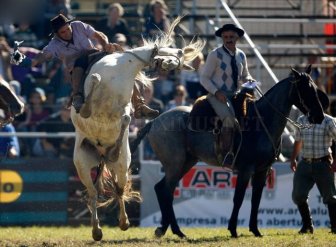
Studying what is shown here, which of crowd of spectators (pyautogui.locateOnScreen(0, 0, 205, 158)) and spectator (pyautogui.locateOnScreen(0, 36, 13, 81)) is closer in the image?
crowd of spectators (pyautogui.locateOnScreen(0, 0, 205, 158))

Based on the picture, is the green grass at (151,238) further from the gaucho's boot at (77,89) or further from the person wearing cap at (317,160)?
the gaucho's boot at (77,89)

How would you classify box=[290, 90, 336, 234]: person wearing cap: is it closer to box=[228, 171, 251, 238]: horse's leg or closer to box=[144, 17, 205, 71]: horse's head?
box=[228, 171, 251, 238]: horse's leg

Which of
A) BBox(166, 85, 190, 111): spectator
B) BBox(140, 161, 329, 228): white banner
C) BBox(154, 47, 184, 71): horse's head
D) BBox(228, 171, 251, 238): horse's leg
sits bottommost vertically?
BBox(140, 161, 329, 228): white banner

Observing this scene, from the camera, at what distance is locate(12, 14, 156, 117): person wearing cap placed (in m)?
12.4

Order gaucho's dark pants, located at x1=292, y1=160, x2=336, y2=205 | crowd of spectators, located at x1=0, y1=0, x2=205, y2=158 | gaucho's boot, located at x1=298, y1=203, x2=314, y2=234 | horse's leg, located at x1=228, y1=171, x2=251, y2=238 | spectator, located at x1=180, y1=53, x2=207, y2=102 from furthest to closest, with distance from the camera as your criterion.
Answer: spectator, located at x1=180, y1=53, x2=207, y2=102 < crowd of spectators, located at x1=0, y1=0, x2=205, y2=158 < gaucho's boot, located at x1=298, y1=203, x2=314, y2=234 < gaucho's dark pants, located at x1=292, y1=160, x2=336, y2=205 < horse's leg, located at x1=228, y1=171, x2=251, y2=238

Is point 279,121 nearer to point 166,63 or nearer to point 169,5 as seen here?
point 166,63

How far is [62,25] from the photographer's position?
12523 mm

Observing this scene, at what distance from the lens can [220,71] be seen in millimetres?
Result: 13906

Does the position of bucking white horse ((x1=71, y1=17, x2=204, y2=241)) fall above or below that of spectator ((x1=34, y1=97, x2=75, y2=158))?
above

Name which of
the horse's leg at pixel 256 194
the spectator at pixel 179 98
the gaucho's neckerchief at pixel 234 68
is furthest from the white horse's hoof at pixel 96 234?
the spectator at pixel 179 98

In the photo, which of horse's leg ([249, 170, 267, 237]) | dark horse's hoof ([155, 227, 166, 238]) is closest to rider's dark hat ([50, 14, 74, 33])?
dark horse's hoof ([155, 227, 166, 238])

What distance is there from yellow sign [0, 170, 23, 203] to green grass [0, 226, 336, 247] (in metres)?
1.05

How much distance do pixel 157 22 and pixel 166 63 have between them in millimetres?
6145

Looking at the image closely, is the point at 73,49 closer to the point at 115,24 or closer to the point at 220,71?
the point at 220,71
